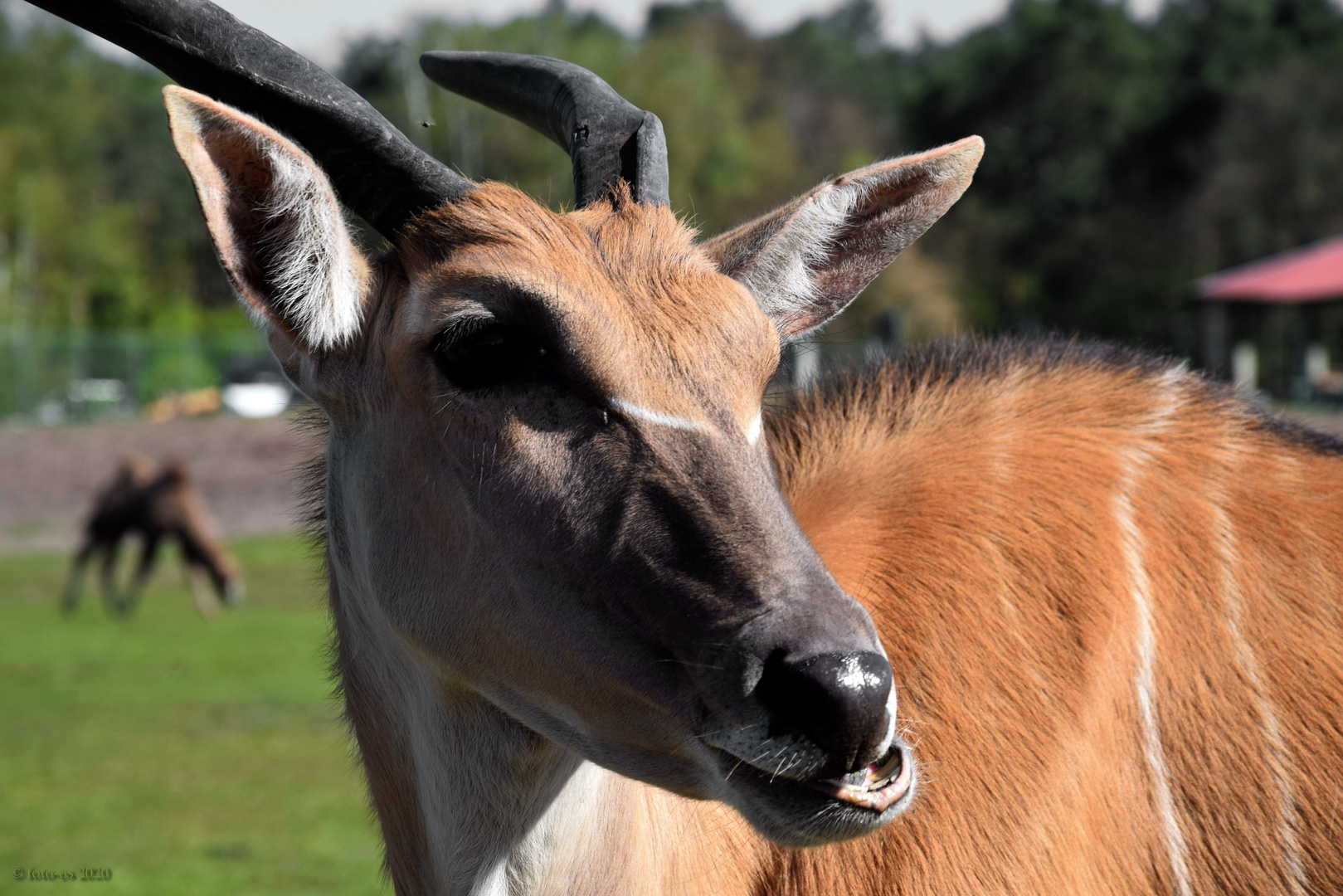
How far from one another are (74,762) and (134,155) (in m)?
92.5

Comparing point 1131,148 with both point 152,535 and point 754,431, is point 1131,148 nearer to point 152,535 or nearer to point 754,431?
point 152,535

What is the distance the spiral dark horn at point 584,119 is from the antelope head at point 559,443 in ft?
0.26

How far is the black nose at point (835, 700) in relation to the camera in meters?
2.35

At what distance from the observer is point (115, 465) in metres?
35.6

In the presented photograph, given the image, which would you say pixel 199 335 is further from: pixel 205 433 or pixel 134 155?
pixel 134 155

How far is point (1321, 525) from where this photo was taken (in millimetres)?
3623

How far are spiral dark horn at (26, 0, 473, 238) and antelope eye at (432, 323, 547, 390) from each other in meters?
0.54

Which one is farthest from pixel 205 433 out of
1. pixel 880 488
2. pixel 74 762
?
pixel 880 488

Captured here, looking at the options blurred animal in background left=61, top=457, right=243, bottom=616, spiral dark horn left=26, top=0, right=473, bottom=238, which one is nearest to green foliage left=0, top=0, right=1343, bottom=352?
blurred animal in background left=61, top=457, right=243, bottom=616

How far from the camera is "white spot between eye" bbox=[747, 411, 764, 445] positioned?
2898mm

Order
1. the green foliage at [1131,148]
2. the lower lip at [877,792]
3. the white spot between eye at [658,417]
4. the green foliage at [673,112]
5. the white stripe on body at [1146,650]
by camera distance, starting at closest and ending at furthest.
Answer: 1. the lower lip at [877,792]
2. the white spot between eye at [658,417]
3. the white stripe on body at [1146,650]
4. the green foliage at [673,112]
5. the green foliage at [1131,148]

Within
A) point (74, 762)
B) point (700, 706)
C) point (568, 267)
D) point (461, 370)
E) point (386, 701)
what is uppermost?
point (568, 267)

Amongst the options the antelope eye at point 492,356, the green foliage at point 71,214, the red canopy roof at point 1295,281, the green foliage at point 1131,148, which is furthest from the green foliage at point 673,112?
the antelope eye at point 492,356

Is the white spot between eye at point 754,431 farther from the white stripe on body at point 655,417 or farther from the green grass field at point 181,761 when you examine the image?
the green grass field at point 181,761
